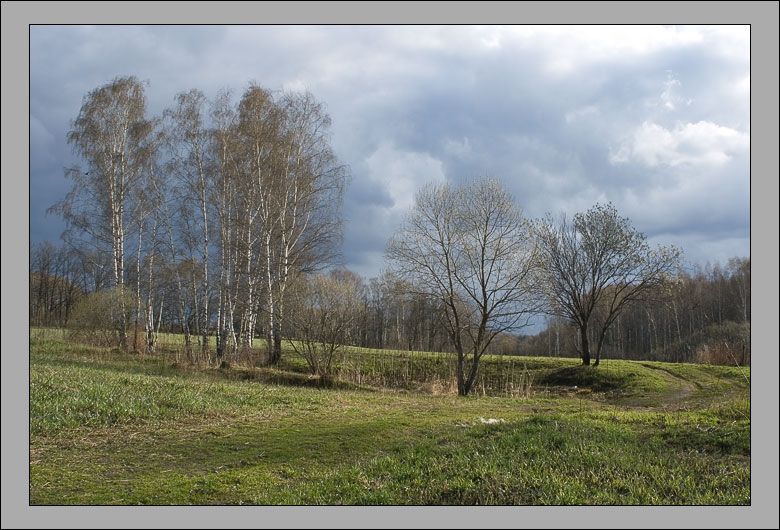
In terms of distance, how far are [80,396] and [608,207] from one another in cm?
2883

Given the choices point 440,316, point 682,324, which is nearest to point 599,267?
point 440,316

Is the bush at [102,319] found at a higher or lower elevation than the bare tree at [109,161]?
lower

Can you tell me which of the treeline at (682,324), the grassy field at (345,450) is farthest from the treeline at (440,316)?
the grassy field at (345,450)

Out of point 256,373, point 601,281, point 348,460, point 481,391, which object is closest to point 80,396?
point 348,460

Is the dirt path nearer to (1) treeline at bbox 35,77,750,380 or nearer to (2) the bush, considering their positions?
(1) treeline at bbox 35,77,750,380

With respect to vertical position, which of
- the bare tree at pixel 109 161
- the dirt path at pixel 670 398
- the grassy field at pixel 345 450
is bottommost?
the dirt path at pixel 670 398

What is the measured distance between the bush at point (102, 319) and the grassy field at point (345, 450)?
9.71 meters

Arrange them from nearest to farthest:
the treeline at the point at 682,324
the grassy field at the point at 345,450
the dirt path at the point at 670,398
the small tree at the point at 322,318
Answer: the grassy field at the point at 345,450 → the dirt path at the point at 670,398 → the small tree at the point at 322,318 → the treeline at the point at 682,324

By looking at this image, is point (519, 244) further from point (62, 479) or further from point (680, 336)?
point (680, 336)

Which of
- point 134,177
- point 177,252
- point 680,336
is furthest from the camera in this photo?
point 680,336

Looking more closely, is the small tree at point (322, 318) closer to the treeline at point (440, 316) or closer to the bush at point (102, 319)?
the treeline at point (440, 316)

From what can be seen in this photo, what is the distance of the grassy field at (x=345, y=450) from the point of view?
582 centimetres

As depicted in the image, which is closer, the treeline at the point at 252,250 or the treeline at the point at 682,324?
the treeline at the point at 252,250

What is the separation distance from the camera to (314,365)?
2114 centimetres
